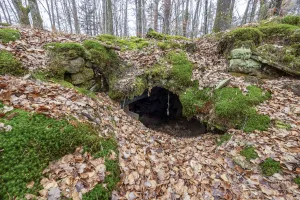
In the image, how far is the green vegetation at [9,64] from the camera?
3.68 meters

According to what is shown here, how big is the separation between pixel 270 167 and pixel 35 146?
4.09m

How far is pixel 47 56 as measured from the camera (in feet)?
15.7

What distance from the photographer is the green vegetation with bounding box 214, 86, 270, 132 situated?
12.8 feet

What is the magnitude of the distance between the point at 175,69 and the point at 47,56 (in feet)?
13.7

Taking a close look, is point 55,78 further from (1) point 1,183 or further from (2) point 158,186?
(2) point 158,186

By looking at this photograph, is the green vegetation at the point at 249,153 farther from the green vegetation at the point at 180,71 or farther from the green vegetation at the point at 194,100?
the green vegetation at the point at 180,71

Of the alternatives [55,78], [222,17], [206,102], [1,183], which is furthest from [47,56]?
[222,17]

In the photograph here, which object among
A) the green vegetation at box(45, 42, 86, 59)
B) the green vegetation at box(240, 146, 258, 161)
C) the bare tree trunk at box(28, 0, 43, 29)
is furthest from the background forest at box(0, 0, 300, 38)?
the green vegetation at box(240, 146, 258, 161)

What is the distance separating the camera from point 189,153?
12.6 feet

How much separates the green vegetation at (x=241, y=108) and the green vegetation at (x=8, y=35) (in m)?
6.43

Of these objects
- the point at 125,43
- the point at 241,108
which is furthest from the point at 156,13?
the point at 241,108

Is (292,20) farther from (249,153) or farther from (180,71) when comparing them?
(249,153)

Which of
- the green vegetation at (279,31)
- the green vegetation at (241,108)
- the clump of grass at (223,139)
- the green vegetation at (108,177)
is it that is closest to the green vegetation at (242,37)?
the green vegetation at (279,31)

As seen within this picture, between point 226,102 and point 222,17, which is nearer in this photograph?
point 226,102
